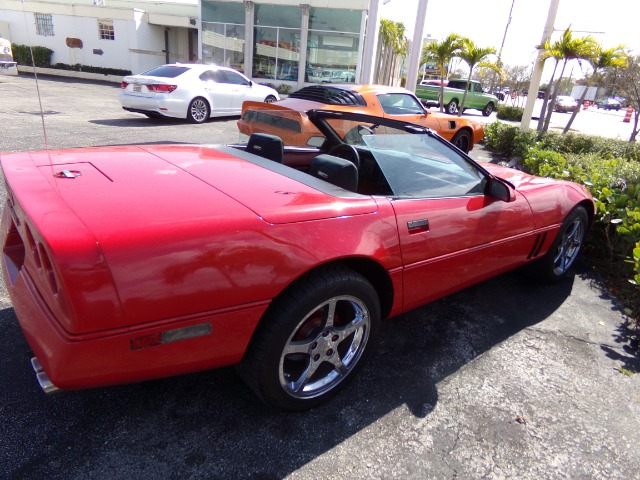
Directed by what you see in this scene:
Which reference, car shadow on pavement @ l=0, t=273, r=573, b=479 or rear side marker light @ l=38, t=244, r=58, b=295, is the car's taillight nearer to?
car shadow on pavement @ l=0, t=273, r=573, b=479

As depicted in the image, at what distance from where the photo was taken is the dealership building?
20266 millimetres

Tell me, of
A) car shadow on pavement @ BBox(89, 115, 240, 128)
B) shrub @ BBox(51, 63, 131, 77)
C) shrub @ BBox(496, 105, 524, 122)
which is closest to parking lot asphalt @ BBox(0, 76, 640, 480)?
car shadow on pavement @ BBox(89, 115, 240, 128)

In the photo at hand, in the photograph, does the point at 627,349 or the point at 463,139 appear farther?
the point at 463,139

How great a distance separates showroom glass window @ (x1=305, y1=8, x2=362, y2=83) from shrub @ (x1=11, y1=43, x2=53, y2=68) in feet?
48.2

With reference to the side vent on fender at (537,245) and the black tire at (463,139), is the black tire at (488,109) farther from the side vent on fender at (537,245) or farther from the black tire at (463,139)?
the side vent on fender at (537,245)

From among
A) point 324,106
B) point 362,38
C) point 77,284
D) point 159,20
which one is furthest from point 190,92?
point 159,20

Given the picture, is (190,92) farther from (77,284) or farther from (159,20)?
(159,20)

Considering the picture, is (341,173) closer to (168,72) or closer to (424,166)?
(424,166)

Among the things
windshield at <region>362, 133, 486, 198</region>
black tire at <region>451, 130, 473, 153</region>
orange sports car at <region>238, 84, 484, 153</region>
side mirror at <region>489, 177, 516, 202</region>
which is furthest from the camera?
black tire at <region>451, 130, 473, 153</region>

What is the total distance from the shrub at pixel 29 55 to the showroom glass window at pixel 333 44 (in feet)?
48.2

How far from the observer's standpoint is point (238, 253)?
170 cm

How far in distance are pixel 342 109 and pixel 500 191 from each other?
4471 mm

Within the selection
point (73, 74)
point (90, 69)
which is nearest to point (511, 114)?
point (90, 69)

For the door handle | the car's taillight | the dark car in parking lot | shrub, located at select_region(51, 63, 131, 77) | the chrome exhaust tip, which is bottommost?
the dark car in parking lot
